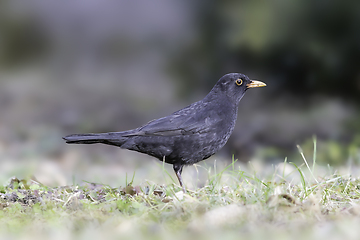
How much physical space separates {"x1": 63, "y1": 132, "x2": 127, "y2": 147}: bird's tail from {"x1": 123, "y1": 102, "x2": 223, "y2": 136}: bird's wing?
0.15 meters

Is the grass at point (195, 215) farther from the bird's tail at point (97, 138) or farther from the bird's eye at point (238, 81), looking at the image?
the bird's eye at point (238, 81)

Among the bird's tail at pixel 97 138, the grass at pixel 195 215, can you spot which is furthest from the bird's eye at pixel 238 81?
the bird's tail at pixel 97 138

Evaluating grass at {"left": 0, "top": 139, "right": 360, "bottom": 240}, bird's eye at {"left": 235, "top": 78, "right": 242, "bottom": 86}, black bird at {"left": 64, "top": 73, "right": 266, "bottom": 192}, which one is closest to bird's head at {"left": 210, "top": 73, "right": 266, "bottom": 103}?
bird's eye at {"left": 235, "top": 78, "right": 242, "bottom": 86}

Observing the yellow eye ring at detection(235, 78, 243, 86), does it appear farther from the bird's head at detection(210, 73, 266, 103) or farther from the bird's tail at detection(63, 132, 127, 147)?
the bird's tail at detection(63, 132, 127, 147)

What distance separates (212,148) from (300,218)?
1.54 metres

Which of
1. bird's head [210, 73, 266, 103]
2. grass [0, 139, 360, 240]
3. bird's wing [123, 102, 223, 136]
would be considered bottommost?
grass [0, 139, 360, 240]

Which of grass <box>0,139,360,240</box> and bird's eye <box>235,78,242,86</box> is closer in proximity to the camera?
grass <box>0,139,360,240</box>

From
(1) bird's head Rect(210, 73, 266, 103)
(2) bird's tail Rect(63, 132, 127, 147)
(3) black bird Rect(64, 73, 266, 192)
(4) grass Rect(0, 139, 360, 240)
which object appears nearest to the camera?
(4) grass Rect(0, 139, 360, 240)

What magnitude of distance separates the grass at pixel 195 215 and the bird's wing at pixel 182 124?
1.92 ft

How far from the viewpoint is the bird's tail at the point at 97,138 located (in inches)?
136

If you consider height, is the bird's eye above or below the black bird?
above

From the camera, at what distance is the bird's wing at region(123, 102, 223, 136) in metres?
3.56

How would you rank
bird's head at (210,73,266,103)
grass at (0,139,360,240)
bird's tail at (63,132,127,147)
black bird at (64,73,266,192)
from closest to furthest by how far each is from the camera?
grass at (0,139,360,240) < bird's tail at (63,132,127,147) < black bird at (64,73,266,192) < bird's head at (210,73,266,103)

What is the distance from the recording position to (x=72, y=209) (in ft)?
9.02
